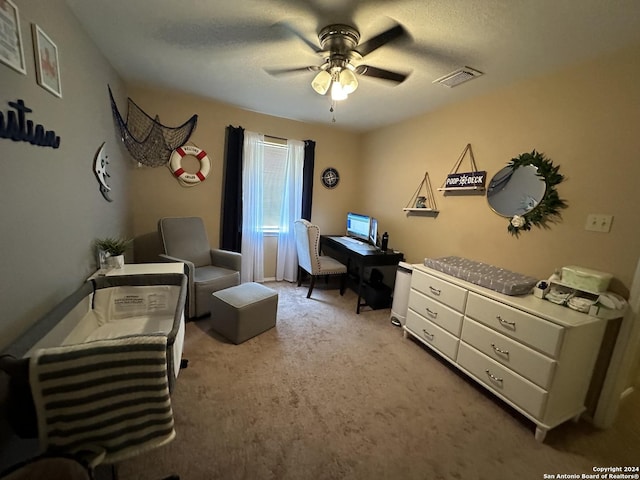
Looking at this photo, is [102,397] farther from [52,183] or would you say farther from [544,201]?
A: [544,201]

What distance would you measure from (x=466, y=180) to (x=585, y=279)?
4.00 feet

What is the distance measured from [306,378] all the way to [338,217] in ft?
8.78

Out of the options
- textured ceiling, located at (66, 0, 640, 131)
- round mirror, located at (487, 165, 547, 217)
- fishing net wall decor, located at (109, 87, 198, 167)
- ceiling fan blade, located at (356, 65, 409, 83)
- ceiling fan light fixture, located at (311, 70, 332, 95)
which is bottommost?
round mirror, located at (487, 165, 547, 217)

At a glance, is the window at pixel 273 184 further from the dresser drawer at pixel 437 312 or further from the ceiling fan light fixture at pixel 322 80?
the dresser drawer at pixel 437 312

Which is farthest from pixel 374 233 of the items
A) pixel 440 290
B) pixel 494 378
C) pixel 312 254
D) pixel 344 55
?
pixel 344 55

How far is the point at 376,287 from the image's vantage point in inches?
126

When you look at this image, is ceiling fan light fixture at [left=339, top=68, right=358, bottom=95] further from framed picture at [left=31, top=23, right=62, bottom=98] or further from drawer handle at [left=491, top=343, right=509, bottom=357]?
drawer handle at [left=491, top=343, right=509, bottom=357]

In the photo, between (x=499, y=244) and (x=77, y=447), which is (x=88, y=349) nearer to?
(x=77, y=447)

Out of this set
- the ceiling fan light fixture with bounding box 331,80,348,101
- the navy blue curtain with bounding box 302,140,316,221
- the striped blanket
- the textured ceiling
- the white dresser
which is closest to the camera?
the striped blanket

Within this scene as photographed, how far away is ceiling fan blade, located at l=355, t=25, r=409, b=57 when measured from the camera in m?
1.36

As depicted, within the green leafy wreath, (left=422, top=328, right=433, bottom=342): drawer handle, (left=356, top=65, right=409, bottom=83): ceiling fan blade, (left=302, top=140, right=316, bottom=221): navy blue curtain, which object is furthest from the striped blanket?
(left=302, top=140, right=316, bottom=221): navy blue curtain

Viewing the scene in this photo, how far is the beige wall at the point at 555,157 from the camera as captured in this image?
1.56m

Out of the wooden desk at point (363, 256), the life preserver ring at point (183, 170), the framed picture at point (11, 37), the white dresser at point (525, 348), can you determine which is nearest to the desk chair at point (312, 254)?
the wooden desk at point (363, 256)

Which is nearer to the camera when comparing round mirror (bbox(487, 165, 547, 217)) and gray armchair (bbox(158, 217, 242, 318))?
round mirror (bbox(487, 165, 547, 217))
